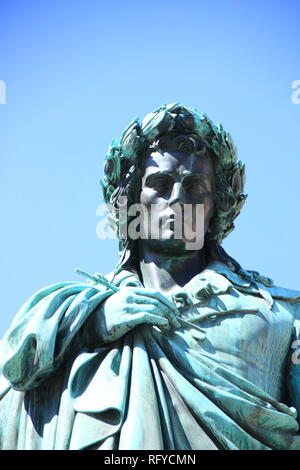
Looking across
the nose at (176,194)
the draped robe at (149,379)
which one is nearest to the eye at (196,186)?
the nose at (176,194)

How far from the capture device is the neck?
35.7 ft

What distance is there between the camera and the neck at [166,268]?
10.9 m

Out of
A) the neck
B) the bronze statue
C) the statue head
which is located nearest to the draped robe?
the bronze statue

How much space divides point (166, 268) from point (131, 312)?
1366 millimetres

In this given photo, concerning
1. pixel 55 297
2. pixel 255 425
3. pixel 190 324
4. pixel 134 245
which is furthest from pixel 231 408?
pixel 134 245

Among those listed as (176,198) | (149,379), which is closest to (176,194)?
(176,198)

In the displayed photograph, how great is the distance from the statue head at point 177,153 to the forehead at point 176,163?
0.01 meters

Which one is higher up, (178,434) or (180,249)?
(180,249)

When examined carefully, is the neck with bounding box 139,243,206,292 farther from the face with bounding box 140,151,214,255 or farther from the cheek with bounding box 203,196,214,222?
the cheek with bounding box 203,196,214,222

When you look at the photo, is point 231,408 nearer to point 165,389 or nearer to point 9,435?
point 165,389

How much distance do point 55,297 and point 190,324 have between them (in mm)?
1078

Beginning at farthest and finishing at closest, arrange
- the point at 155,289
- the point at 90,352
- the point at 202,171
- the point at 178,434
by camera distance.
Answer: the point at 202,171 → the point at 155,289 → the point at 90,352 → the point at 178,434

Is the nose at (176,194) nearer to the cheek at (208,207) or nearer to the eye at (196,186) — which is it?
the eye at (196,186)

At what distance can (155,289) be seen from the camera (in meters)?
10.5
